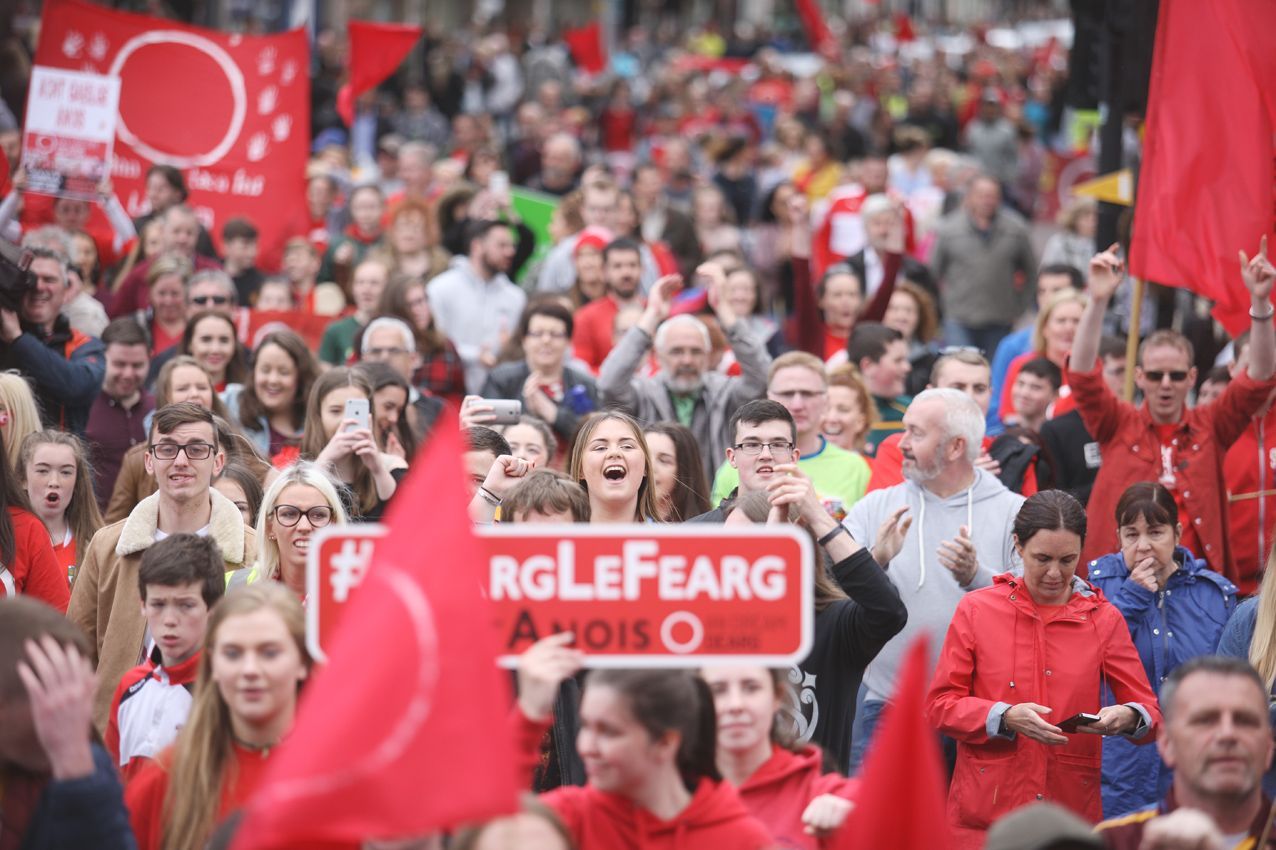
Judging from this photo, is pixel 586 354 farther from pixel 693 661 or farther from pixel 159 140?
pixel 693 661

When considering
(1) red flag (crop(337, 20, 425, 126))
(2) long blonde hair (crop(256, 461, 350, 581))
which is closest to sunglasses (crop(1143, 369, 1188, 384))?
(2) long blonde hair (crop(256, 461, 350, 581))

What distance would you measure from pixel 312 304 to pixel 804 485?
8.37 metres

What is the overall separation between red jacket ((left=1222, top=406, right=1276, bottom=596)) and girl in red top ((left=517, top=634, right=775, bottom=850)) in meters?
5.07

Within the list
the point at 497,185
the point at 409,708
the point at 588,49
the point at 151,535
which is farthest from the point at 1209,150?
the point at 588,49

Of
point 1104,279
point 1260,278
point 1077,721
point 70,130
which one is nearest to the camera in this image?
point 1077,721

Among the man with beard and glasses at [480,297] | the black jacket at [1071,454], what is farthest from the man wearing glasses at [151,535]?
the man with beard and glasses at [480,297]

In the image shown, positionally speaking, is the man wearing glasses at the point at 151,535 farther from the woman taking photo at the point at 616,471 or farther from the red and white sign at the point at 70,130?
the red and white sign at the point at 70,130

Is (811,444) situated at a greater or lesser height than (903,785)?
greater

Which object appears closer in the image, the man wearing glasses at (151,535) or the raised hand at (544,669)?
the raised hand at (544,669)

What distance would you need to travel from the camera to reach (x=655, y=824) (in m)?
4.62

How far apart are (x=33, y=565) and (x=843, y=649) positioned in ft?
9.81

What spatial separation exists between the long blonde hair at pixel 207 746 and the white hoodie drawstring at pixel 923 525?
10.2 ft

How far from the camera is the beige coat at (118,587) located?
22.2ft

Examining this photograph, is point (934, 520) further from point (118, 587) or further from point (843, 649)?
point (118, 587)
